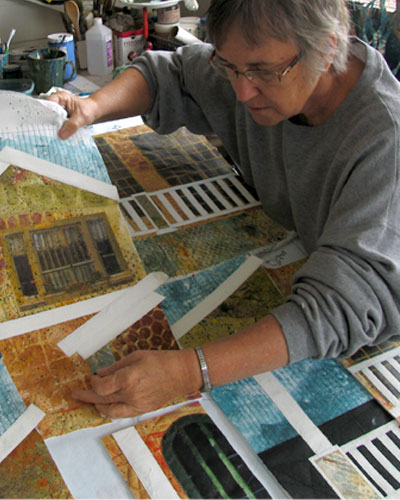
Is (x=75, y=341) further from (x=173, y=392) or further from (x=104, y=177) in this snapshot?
(x=104, y=177)

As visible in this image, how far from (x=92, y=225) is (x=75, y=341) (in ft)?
0.81

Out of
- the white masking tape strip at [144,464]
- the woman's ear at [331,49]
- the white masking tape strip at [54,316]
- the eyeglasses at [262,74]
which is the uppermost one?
the woman's ear at [331,49]

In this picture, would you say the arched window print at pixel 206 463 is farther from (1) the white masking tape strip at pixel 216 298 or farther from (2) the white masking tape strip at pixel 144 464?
(1) the white masking tape strip at pixel 216 298

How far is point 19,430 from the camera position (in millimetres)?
649

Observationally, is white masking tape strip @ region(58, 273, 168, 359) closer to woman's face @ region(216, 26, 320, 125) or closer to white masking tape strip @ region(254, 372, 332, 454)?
white masking tape strip @ region(254, 372, 332, 454)

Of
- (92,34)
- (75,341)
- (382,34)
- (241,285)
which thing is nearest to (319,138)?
(241,285)

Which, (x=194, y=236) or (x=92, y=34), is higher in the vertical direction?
(x=92, y=34)

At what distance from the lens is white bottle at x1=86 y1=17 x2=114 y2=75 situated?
1.73m

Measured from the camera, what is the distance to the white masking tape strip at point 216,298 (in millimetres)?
815

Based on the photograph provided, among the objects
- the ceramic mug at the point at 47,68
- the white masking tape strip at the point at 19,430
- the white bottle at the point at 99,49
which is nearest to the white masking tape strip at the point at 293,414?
the white masking tape strip at the point at 19,430

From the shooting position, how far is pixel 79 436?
0.65 meters

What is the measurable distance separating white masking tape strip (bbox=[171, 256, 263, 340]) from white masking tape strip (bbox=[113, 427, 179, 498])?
187 mm

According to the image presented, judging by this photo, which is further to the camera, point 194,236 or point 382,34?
point 382,34

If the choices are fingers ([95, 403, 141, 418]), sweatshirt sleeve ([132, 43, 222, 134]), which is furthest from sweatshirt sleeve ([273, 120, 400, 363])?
sweatshirt sleeve ([132, 43, 222, 134])
